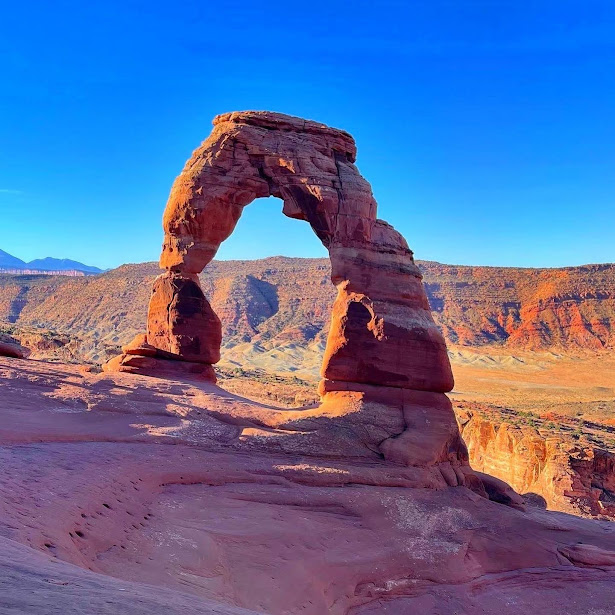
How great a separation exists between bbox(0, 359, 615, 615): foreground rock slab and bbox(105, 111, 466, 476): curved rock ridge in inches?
41.1

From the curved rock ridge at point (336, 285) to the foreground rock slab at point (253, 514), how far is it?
1.04 meters

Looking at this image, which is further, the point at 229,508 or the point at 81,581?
the point at 229,508

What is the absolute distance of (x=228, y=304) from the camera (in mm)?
101875

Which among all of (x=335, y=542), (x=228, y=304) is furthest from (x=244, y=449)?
(x=228, y=304)

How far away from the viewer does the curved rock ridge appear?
51.8 ft

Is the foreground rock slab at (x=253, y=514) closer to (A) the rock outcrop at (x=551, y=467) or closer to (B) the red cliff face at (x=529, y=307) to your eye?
(A) the rock outcrop at (x=551, y=467)

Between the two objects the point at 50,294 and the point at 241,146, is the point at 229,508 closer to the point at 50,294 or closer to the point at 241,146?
the point at 241,146

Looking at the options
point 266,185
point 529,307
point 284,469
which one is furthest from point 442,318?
point 284,469

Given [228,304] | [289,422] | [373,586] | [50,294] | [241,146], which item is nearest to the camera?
[373,586]

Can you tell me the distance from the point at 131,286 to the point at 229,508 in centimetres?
9770

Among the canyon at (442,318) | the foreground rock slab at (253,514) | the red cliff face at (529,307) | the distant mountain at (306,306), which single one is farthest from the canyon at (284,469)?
the red cliff face at (529,307)

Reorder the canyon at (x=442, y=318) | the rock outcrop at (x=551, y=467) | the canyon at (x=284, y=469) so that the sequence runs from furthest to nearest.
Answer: the canyon at (x=442, y=318)
the rock outcrop at (x=551, y=467)
the canyon at (x=284, y=469)

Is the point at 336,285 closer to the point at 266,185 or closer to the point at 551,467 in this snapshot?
the point at 266,185

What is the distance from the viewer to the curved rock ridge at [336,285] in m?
15.8
